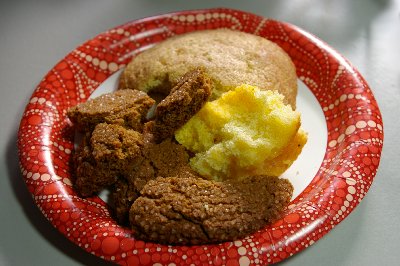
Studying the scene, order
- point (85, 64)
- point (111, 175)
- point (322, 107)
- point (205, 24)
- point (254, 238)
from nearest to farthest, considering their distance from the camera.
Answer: point (254, 238), point (111, 175), point (322, 107), point (85, 64), point (205, 24)

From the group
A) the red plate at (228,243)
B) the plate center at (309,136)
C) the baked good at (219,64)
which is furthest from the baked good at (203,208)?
the baked good at (219,64)

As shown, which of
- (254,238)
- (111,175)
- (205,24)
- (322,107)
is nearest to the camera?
(254,238)

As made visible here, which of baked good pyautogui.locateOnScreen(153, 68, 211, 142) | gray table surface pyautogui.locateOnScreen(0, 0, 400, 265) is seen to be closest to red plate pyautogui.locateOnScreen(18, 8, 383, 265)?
gray table surface pyautogui.locateOnScreen(0, 0, 400, 265)

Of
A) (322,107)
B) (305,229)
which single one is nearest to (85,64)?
(322,107)

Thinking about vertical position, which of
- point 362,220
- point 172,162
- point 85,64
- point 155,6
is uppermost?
point 155,6

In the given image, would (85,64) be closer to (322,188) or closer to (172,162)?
(172,162)

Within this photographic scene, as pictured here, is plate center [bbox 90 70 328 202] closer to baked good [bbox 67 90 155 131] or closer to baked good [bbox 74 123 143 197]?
baked good [bbox 74 123 143 197]
